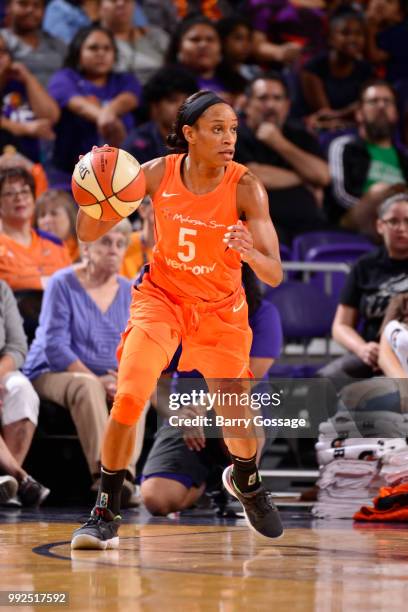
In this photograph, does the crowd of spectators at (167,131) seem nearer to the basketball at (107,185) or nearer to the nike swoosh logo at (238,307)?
the nike swoosh logo at (238,307)

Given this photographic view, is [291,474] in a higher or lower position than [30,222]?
lower

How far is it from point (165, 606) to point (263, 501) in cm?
162

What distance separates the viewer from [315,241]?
7.42m

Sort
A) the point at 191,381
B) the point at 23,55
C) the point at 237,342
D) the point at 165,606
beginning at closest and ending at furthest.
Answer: the point at 165,606 → the point at 237,342 → the point at 191,381 → the point at 23,55

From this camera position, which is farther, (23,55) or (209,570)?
(23,55)

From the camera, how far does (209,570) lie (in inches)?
138

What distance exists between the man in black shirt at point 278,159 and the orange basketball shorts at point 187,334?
3455 mm

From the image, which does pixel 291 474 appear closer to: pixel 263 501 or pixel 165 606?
pixel 263 501

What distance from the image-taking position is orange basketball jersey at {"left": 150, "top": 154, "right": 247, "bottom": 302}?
4.22 metres

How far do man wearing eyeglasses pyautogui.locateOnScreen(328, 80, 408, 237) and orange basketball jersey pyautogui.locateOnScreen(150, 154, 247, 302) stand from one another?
3.85m

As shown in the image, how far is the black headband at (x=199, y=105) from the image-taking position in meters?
4.24

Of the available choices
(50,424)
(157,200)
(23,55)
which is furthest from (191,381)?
(23,55)

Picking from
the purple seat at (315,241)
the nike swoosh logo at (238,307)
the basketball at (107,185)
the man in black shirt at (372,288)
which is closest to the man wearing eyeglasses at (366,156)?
the purple seat at (315,241)

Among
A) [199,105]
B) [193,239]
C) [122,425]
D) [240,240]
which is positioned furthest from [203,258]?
[122,425]
